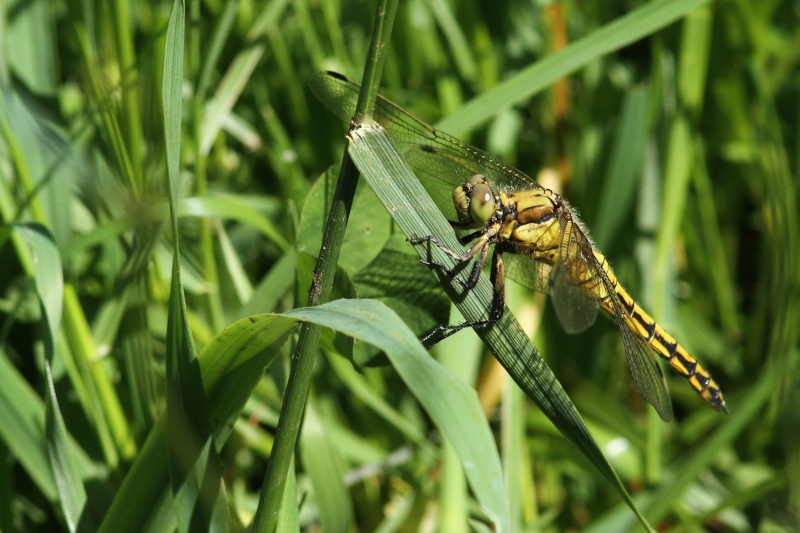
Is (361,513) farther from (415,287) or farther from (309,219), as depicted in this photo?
(309,219)

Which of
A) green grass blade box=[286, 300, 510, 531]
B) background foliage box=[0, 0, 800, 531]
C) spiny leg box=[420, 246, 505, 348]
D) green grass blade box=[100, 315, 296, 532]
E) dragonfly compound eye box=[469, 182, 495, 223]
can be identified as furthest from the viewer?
dragonfly compound eye box=[469, 182, 495, 223]

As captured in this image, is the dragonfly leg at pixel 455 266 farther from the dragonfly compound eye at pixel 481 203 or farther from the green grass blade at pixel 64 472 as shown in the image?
the green grass blade at pixel 64 472

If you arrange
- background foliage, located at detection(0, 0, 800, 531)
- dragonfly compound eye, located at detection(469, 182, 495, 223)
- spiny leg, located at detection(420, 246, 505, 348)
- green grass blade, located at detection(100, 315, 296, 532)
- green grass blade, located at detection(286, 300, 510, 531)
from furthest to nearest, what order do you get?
dragonfly compound eye, located at detection(469, 182, 495, 223)
background foliage, located at detection(0, 0, 800, 531)
spiny leg, located at detection(420, 246, 505, 348)
green grass blade, located at detection(100, 315, 296, 532)
green grass blade, located at detection(286, 300, 510, 531)

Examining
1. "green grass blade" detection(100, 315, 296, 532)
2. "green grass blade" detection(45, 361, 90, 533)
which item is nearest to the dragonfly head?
"green grass blade" detection(100, 315, 296, 532)

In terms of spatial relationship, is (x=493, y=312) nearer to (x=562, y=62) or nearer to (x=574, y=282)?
(x=574, y=282)

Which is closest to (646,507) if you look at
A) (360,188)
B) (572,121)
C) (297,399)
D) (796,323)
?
(796,323)

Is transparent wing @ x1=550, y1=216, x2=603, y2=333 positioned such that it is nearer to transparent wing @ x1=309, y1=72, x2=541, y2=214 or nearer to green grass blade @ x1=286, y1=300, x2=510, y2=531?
transparent wing @ x1=309, y1=72, x2=541, y2=214

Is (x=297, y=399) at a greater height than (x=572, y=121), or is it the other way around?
(x=572, y=121)

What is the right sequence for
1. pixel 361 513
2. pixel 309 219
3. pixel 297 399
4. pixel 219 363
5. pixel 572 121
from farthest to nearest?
pixel 572 121
pixel 361 513
pixel 309 219
pixel 219 363
pixel 297 399
